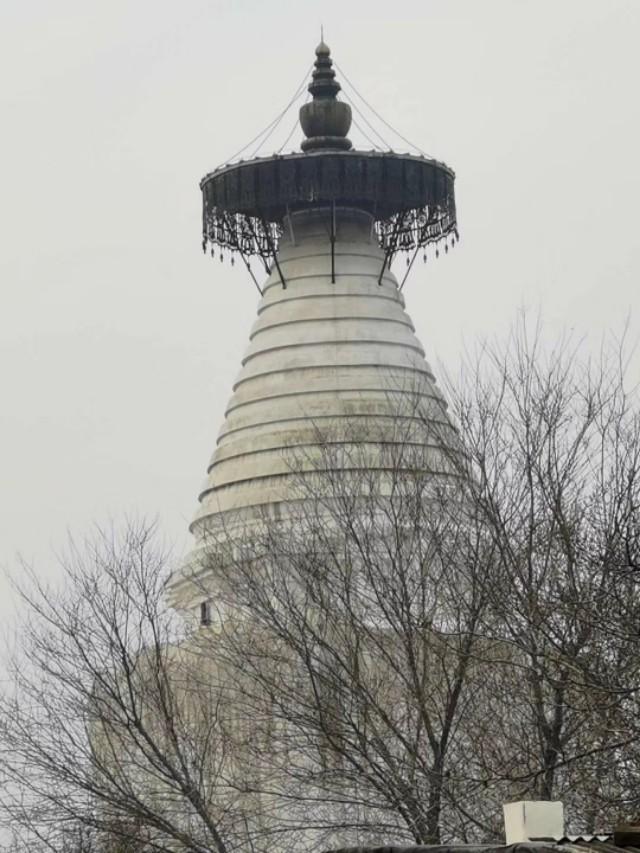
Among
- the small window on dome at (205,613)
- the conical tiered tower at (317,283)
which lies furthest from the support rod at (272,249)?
the small window on dome at (205,613)

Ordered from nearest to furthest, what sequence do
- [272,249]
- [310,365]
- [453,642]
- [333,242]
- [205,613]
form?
[453,642]
[205,613]
[310,365]
[333,242]
[272,249]

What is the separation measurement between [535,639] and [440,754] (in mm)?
2937

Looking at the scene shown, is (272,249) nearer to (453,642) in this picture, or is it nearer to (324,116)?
(324,116)

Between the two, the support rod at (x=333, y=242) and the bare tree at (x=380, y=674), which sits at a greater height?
the support rod at (x=333, y=242)

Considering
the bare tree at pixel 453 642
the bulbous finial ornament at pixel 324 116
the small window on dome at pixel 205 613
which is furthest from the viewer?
the bulbous finial ornament at pixel 324 116

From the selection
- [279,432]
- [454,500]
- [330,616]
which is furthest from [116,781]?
[279,432]

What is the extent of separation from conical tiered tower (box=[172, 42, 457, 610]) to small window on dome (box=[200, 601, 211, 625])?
13.8ft

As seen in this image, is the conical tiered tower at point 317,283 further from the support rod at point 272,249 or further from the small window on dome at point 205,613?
the small window on dome at point 205,613

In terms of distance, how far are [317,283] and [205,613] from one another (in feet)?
35.4

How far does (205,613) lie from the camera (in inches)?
1647

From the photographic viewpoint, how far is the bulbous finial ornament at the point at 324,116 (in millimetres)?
50031

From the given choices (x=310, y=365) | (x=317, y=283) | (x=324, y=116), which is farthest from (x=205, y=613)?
(x=324, y=116)

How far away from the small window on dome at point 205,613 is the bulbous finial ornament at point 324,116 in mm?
11522

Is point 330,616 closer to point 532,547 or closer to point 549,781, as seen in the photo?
point 532,547
